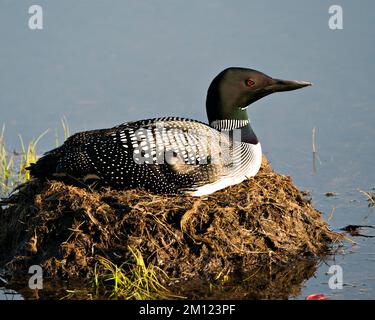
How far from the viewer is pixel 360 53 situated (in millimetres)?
11594

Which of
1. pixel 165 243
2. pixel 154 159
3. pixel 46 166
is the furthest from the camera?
pixel 46 166

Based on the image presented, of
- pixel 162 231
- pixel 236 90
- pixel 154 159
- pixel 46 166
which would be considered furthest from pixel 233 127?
pixel 46 166

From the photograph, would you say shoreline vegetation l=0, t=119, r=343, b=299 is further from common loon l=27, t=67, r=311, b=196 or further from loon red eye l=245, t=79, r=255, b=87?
loon red eye l=245, t=79, r=255, b=87

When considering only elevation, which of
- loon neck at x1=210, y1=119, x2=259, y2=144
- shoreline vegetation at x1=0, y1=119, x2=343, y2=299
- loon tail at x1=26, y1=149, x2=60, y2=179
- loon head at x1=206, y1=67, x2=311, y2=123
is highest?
loon head at x1=206, y1=67, x2=311, y2=123

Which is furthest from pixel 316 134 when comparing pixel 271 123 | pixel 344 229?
pixel 344 229

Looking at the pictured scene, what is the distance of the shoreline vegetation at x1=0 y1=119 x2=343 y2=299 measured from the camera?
→ 7.21 meters

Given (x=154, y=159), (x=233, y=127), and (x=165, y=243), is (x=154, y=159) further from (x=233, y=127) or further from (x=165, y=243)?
(x=233, y=127)

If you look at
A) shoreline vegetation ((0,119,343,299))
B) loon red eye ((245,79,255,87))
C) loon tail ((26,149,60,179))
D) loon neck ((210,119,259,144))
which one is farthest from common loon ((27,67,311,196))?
loon red eye ((245,79,255,87))

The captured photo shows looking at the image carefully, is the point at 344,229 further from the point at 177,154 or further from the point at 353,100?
the point at 353,100

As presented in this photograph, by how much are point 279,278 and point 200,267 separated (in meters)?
0.60

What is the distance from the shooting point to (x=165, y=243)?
7430mm

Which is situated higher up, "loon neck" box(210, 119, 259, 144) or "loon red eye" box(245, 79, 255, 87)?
"loon red eye" box(245, 79, 255, 87)

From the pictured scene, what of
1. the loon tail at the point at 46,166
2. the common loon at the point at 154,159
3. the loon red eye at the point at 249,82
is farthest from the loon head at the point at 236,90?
the loon tail at the point at 46,166

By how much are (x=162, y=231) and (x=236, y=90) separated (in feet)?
5.07
